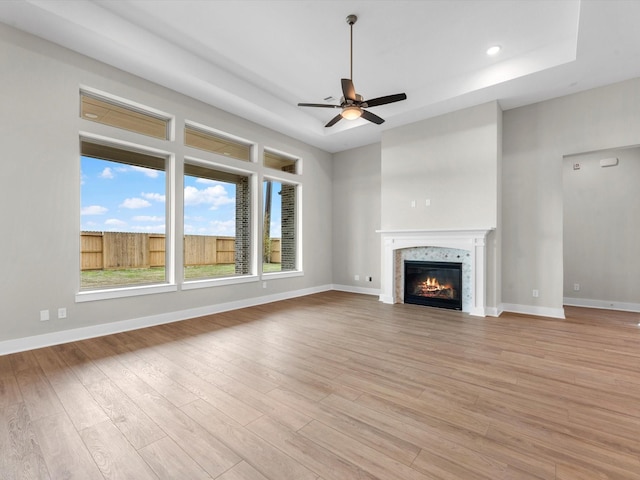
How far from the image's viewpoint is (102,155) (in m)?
4.02

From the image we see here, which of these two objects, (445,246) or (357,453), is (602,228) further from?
(357,453)

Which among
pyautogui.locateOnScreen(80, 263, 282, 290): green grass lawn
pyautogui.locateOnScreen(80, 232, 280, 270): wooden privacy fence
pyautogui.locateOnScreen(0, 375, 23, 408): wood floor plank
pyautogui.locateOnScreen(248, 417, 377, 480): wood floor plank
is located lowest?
pyautogui.locateOnScreen(248, 417, 377, 480): wood floor plank

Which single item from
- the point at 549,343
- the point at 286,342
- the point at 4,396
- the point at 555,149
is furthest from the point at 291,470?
the point at 555,149

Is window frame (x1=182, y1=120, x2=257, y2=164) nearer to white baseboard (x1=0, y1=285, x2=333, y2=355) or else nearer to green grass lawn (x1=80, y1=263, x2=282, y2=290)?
green grass lawn (x1=80, y1=263, x2=282, y2=290)

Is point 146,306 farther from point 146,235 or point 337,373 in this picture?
point 337,373

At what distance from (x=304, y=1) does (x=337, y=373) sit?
154 inches

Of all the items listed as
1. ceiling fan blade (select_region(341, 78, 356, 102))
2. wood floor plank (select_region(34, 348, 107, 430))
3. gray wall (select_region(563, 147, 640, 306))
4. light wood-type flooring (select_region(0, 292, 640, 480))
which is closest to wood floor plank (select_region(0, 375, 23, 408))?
light wood-type flooring (select_region(0, 292, 640, 480))

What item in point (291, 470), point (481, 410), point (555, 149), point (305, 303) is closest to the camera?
point (291, 470)

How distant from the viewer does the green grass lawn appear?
3.87 metres

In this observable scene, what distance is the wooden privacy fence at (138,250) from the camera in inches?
155

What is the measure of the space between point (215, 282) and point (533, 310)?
213 inches

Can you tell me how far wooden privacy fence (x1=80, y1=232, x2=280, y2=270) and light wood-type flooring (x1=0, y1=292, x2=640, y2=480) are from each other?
1101 mm

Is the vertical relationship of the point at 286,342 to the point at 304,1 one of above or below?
below

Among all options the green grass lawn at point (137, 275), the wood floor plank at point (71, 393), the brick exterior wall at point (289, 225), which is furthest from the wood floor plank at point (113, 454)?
the brick exterior wall at point (289, 225)
